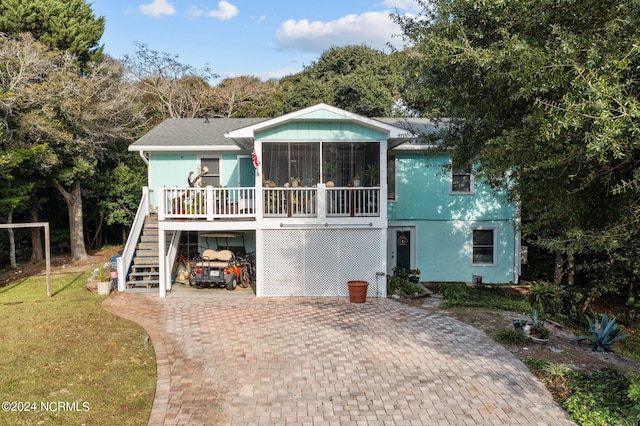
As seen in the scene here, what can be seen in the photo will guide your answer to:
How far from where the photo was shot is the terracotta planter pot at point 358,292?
11.6 metres

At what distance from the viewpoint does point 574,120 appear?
15.6 feet

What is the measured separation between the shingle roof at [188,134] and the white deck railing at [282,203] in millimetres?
2963

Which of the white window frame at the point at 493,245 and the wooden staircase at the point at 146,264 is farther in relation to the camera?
the white window frame at the point at 493,245

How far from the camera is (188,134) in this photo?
52.9 feet

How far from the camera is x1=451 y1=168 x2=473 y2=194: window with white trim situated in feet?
50.4

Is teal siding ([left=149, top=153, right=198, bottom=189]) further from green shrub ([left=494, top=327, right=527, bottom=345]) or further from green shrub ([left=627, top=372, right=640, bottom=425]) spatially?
green shrub ([left=627, top=372, right=640, bottom=425])

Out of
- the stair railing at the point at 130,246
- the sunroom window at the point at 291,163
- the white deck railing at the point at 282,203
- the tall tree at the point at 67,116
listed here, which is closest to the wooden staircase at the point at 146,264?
the stair railing at the point at 130,246

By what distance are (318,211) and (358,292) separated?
8.24 feet

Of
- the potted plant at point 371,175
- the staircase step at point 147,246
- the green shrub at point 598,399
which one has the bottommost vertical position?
the green shrub at point 598,399

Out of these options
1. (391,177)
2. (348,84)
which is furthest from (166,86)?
(391,177)

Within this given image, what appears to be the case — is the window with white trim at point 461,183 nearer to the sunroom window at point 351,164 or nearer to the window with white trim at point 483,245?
the window with white trim at point 483,245

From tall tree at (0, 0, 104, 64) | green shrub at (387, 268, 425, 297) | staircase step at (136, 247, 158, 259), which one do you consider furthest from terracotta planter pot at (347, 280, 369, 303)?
tall tree at (0, 0, 104, 64)

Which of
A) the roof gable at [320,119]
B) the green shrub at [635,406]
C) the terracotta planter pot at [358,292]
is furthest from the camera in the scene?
the roof gable at [320,119]

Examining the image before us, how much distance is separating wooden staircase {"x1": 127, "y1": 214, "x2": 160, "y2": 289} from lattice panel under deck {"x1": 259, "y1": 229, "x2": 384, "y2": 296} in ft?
11.3
